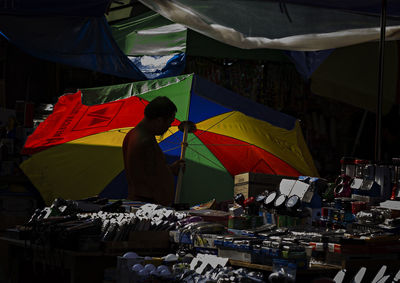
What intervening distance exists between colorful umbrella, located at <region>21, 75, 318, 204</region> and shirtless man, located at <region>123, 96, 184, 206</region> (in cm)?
116

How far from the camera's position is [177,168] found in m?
5.90

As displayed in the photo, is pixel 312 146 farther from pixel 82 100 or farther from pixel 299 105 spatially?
pixel 82 100

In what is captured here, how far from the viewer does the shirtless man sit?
17.7 ft

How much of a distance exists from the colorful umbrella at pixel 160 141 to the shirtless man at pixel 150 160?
1.16 metres

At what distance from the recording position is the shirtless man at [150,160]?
5.38 metres

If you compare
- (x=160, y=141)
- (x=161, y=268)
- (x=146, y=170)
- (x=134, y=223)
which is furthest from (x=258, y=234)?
(x=160, y=141)

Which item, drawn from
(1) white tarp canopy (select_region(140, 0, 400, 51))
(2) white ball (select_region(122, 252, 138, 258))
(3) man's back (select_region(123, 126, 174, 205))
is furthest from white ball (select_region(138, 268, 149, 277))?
(1) white tarp canopy (select_region(140, 0, 400, 51))

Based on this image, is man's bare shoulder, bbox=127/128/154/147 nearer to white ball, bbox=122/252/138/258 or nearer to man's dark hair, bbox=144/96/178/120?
man's dark hair, bbox=144/96/178/120

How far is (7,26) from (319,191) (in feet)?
15.2

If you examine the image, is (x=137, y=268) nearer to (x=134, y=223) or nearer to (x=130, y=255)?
(x=130, y=255)

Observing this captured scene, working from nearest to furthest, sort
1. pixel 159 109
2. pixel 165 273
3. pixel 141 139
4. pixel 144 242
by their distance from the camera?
pixel 165 273, pixel 144 242, pixel 141 139, pixel 159 109

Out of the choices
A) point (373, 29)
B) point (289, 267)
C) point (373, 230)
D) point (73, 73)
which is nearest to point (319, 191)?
point (373, 230)

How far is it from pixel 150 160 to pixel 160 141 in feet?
7.27

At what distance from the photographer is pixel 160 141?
7.61m
